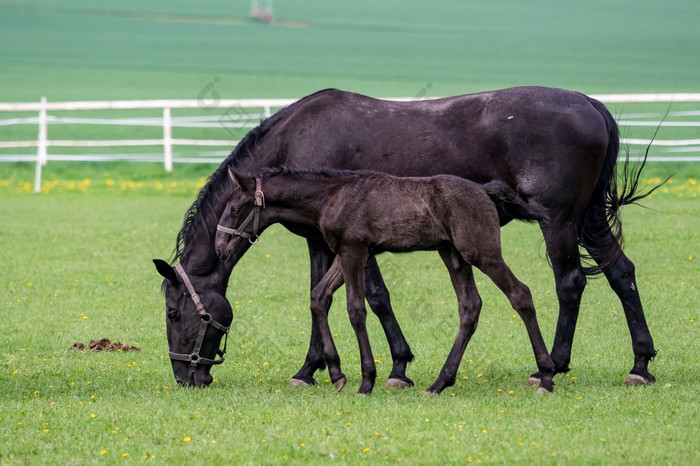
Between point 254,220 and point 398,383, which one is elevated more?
point 254,220

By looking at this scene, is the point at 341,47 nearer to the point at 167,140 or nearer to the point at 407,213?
the point at 167,140

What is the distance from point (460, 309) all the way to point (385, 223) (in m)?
0.84

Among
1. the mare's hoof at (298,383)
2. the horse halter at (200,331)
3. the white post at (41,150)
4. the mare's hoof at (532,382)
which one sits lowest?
the mare's hoof at (298,383)

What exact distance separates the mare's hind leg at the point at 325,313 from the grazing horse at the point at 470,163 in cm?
41

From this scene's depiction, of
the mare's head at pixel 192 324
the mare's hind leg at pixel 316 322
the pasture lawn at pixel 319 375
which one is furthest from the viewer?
the mare's hind leg at pixel 316 322

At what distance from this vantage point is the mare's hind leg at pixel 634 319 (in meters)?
7.57

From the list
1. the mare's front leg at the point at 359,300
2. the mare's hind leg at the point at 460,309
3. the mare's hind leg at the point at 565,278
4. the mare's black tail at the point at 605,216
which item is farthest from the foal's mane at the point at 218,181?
the mare's black tail at the point at 605,216

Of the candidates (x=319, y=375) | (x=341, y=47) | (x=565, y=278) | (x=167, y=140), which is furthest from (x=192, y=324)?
(x=341, y=47)

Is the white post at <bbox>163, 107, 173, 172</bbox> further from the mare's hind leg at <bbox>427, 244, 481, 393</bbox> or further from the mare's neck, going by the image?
the mare's hind leg at <bbox>427, 244, 481, 393</bbox>

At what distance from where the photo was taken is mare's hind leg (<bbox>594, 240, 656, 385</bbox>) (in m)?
7.57

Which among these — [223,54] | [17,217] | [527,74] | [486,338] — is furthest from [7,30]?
[486,338]

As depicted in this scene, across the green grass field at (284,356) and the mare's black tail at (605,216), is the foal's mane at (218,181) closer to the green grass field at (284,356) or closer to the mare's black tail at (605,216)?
the green grass field at (284,356)

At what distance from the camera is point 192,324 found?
7758mm

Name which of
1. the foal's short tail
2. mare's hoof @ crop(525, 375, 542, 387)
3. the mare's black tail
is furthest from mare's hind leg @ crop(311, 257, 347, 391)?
the mare's black tail
